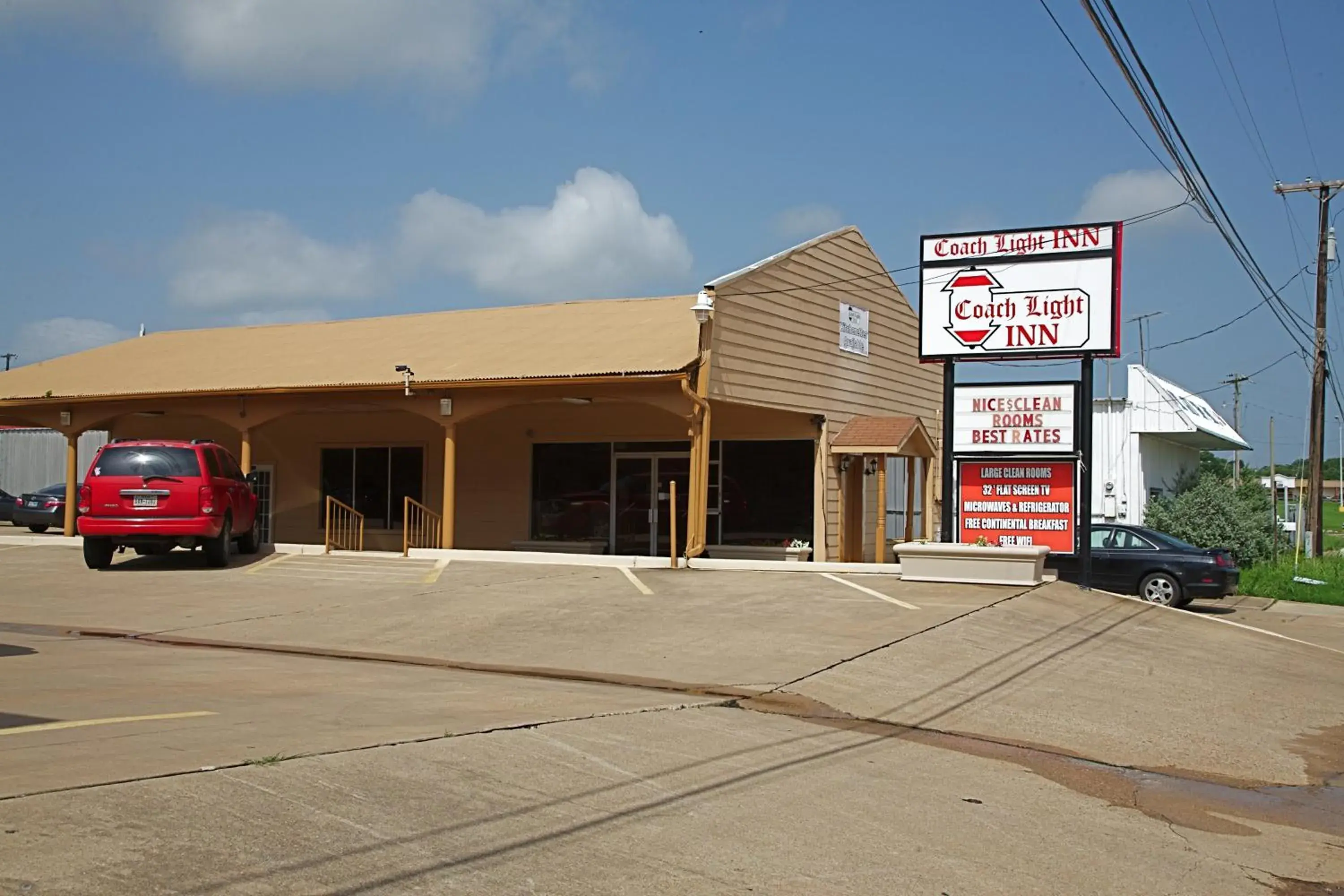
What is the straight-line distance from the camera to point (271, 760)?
6.98 metres

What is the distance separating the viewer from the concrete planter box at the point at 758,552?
23766 mm

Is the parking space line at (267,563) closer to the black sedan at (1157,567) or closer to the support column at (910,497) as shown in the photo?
the support column at (910,497)

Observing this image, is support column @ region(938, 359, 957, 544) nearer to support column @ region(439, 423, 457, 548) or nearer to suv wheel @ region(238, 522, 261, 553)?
support column @ region(439, 423, 457, 548)

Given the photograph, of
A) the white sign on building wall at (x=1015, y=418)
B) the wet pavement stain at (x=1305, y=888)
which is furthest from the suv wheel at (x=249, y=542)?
the wet pavement stain at (x=1305, y=888)

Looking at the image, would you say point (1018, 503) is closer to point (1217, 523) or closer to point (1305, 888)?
point (1305, 888)

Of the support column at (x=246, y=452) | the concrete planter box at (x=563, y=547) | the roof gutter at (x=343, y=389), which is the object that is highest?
the roof gutter at (x=343, y=389)

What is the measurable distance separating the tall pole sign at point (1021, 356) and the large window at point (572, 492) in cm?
825

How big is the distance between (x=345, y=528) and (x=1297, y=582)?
64.8 ft

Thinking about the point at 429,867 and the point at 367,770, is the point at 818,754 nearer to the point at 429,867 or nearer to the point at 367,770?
the point at 367,770

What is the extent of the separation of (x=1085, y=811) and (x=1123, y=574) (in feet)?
50.7

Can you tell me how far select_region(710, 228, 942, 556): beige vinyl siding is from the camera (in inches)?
852

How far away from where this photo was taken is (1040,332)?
60.4 feet

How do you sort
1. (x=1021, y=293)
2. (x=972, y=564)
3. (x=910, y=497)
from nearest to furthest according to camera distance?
(x=972, y=564) < (x=1021, y=293) < (x=910, y=497)

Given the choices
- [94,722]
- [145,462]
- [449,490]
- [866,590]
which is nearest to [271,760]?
[94,722]
